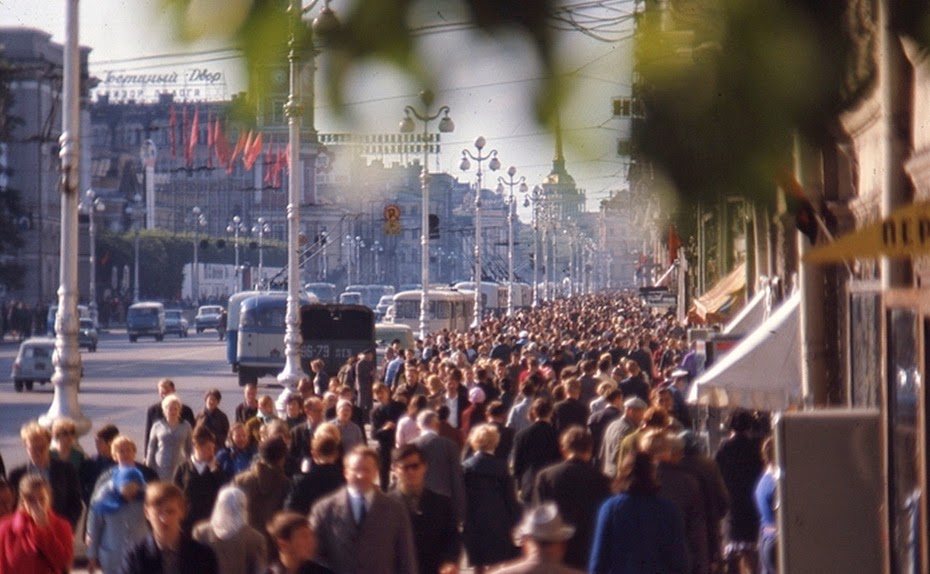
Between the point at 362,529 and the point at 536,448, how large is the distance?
4809mm

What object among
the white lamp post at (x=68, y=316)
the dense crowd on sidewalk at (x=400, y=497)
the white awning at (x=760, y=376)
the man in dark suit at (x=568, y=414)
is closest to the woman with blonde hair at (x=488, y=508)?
the dense crowd on sidewalk at (x=400, y=497)

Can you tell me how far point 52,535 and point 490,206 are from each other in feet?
21.2

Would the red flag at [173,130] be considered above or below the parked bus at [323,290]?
below

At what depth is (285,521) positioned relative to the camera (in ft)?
27.5

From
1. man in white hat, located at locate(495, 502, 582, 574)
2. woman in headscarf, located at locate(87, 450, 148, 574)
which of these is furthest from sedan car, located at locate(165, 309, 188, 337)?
man in white hat, located at locate(495, 502, 582, 574)

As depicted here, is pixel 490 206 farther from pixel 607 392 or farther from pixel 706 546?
pixel 607 392

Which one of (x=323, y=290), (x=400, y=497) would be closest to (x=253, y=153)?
A: (x=400, y=497)

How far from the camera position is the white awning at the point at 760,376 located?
1274cm

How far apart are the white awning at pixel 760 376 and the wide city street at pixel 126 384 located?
1314 cm

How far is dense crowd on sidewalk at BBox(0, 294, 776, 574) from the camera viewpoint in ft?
29.5

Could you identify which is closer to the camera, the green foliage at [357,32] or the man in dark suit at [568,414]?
the green foliage at [357,32]

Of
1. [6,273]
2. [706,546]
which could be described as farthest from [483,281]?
[706,546]

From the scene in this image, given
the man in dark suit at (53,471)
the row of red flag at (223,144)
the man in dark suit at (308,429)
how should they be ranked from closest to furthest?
the row of red flag at (223,144) → the man in dark suit at (53,471) → the man in dark suit at (308,429)

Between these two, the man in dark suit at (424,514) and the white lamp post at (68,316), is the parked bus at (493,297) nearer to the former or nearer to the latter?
the white lamp post at (68,316)
